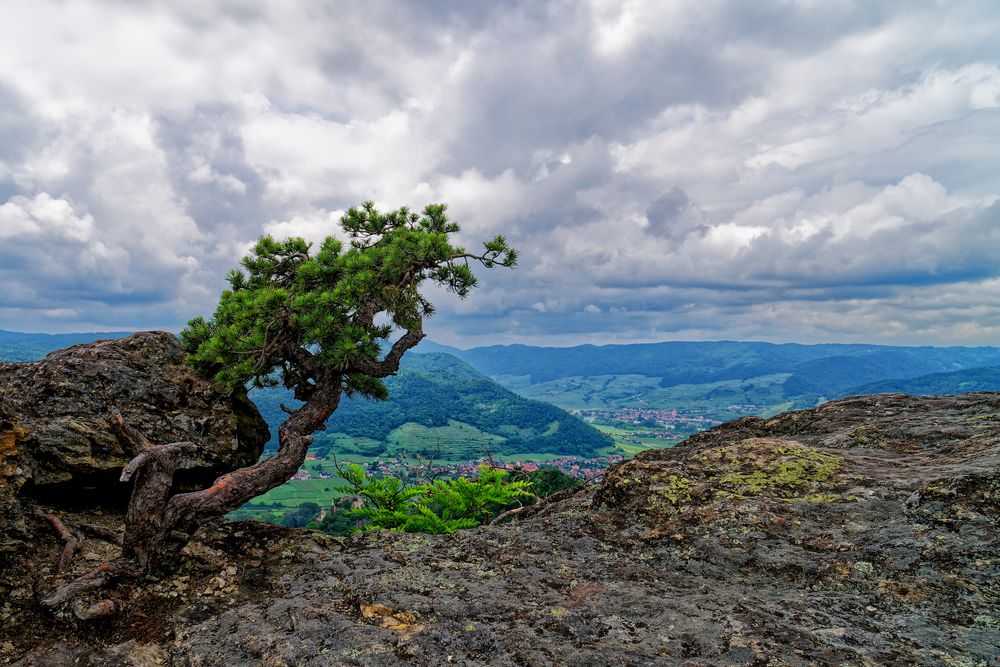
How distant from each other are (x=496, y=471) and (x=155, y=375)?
8261 millimetres

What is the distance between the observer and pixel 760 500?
7590 millimetres

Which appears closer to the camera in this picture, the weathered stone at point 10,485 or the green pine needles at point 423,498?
the weathered stone at point 10,485

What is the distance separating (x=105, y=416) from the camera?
30.1ft

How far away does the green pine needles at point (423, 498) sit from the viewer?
35.7 ft

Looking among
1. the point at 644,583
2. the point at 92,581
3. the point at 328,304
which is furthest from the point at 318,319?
the point at 644,583

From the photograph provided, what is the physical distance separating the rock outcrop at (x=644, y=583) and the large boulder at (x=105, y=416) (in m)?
1.66

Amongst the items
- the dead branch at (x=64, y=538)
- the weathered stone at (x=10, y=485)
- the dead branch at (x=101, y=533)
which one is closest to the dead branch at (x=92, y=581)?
the dead branch at (x=64, y=538)

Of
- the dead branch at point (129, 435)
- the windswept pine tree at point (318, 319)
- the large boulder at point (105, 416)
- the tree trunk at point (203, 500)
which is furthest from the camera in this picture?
the windswept pine tree at point (318, 319)

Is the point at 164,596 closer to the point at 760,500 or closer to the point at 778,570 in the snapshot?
the point at 778,570

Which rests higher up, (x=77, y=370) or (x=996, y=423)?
(x=77, y=370)

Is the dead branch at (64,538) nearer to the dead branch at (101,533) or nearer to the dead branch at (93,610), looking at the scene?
the dead branch at (101,533)

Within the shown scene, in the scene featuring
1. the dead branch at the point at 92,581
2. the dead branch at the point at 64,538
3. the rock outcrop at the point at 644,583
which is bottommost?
the rock outcrop at the point at 644,583

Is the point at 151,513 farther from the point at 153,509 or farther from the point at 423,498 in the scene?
the point at 423,498

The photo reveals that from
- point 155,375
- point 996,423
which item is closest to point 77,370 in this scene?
point 155,375
